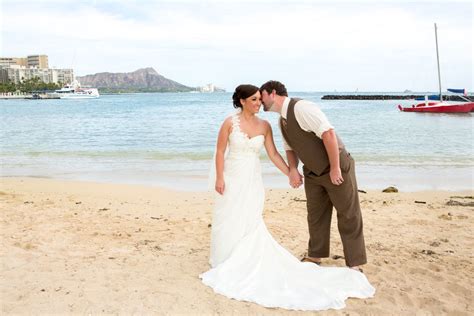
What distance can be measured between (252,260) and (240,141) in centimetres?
112

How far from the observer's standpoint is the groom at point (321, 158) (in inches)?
171

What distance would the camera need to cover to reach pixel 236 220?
15.6 feet

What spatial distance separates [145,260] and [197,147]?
14635 mm

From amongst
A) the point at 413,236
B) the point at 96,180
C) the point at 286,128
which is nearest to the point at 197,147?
the point at 96,180

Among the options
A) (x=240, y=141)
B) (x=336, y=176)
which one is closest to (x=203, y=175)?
(x=240, y=141)

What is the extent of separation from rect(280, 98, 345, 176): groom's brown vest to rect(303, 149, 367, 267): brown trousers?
0.10 m

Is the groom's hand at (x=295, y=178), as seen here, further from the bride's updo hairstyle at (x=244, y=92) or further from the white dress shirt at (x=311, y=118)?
the bride's updo hairstyle at (x=244, y=92)

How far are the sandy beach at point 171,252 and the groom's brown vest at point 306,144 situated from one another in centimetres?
118

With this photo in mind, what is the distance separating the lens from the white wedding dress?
4184 millimetres

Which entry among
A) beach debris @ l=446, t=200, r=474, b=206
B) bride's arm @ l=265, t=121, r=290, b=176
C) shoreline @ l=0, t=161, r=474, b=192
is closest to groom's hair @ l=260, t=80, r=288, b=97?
bride's arm @ l=265, t=121, r=290, b=176

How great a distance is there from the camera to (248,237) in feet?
15.4

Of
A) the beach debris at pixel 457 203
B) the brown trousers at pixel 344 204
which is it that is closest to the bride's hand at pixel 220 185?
the brown trousers at pixel 344 204

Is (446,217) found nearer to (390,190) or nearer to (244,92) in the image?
(390,190)

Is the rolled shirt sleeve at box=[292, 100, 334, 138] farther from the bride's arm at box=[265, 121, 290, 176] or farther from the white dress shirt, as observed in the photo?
the bride's arm at box=[265, 121, 290, 176]
